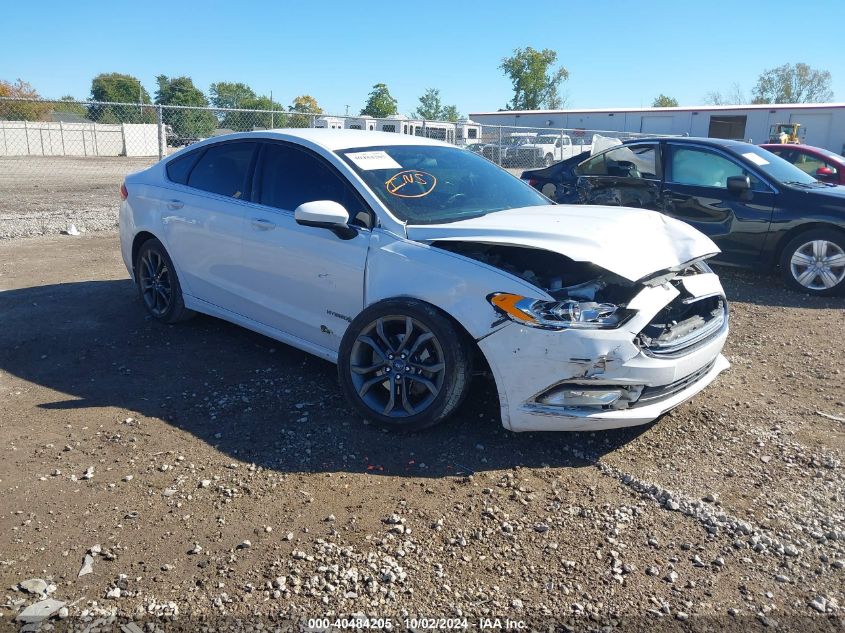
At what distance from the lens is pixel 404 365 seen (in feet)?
12.8

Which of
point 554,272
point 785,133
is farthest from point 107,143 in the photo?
point 554,272

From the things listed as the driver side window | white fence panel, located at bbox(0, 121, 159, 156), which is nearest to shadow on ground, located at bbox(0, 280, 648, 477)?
the driver side window

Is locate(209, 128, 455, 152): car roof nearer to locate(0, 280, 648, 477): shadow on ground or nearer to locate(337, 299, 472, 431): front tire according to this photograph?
locate(337, 299, 472, 431): front tire

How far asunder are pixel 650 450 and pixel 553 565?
4.18 ft

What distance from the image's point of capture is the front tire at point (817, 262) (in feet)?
24.5

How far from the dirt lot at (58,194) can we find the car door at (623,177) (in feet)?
24.2

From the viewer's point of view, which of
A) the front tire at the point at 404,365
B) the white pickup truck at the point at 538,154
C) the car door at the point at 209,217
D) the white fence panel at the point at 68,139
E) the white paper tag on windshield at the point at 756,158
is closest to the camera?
the front tire at the point at 404,365

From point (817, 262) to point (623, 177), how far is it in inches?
94.9

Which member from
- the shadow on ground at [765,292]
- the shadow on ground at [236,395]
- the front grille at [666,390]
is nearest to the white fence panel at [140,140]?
the shadow on ground at [236,395]

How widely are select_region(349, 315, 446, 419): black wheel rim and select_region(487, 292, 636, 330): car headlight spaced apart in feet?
1.50

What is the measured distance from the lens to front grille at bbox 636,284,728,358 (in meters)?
3.68

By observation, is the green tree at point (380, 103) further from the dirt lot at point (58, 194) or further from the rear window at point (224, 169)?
the rear window at point (224, 169)

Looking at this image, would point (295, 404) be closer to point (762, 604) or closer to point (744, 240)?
point (762, 604)

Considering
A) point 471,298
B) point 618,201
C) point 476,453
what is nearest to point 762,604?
point 476,453
